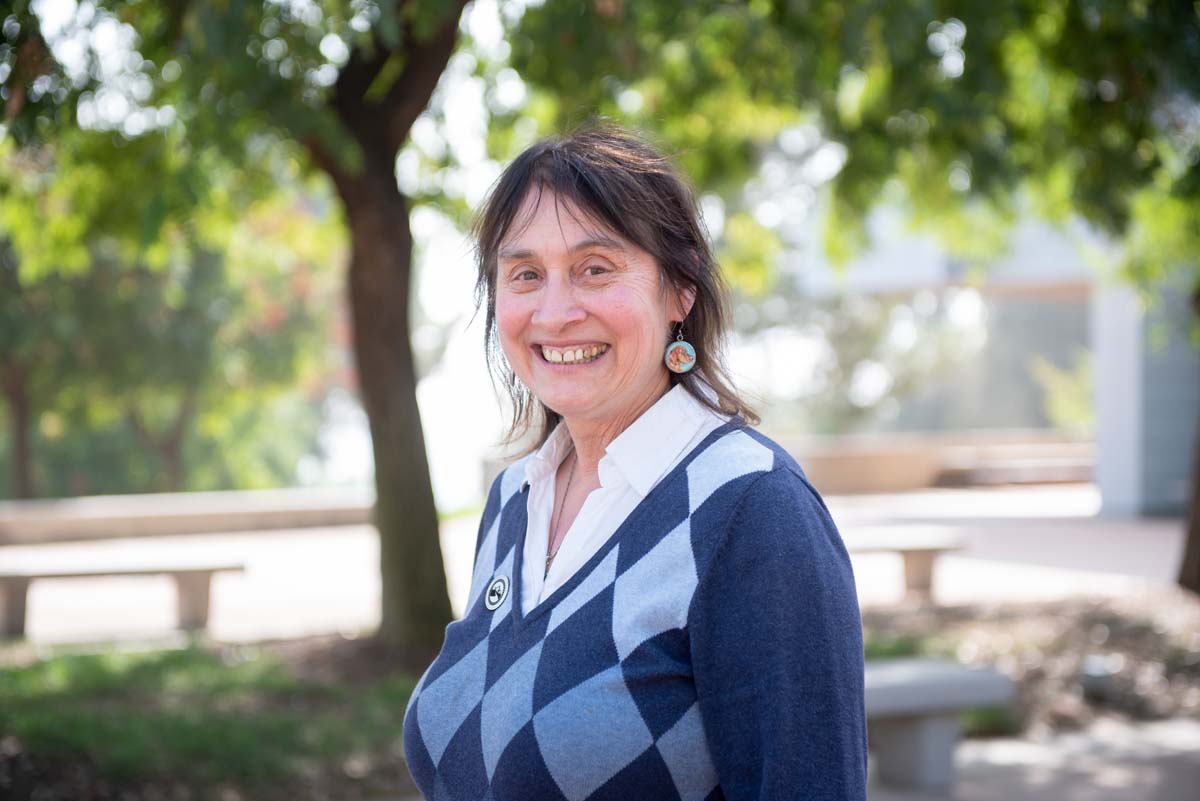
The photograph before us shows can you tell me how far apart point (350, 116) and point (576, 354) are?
6359mm

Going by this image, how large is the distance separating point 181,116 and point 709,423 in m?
4.93

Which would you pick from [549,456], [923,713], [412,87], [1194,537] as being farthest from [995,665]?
[549,456]

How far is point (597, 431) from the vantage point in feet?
7.42

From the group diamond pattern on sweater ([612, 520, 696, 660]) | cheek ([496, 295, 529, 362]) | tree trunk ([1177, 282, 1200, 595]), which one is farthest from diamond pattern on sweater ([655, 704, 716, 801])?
tree trunk ([1177, 282, 1200, 595])

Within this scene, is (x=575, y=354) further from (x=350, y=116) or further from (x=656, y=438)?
(x=350, y=116)

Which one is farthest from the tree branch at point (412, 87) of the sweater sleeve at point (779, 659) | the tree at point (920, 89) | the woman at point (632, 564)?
the sweater sleeve at point (779, 659)

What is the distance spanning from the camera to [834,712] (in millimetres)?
1812

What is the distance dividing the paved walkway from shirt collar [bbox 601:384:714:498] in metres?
4.55

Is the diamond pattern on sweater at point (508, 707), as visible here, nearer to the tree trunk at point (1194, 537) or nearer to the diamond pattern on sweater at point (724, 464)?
the diamond pattern on sweater at point (724, 464)

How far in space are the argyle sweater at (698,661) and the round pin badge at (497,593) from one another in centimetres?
13

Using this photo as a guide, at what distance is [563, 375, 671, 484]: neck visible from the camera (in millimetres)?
2203

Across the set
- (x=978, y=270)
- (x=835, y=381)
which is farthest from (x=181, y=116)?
(x=835, y=381)

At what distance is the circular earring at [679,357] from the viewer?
2.19 metres

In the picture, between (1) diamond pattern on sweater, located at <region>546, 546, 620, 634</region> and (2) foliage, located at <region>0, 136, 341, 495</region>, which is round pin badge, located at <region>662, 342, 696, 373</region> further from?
(2) foliage, located at <region>0, 136, 341, 495</region>
